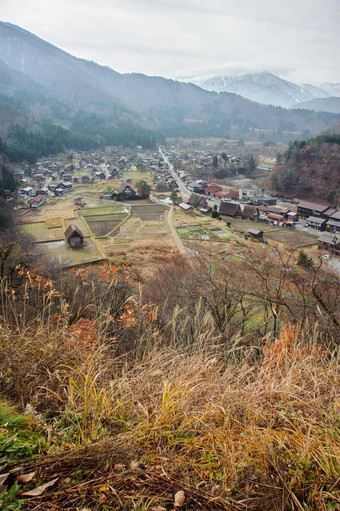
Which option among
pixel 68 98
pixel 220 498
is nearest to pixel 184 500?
pixel 220 498

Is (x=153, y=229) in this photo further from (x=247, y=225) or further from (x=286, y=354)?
(x=286, y=354)

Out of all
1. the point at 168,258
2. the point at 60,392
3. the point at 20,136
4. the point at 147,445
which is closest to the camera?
the point at 147,445

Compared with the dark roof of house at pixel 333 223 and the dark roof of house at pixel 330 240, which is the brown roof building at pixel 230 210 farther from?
the dark roof of house at pixel 330 240

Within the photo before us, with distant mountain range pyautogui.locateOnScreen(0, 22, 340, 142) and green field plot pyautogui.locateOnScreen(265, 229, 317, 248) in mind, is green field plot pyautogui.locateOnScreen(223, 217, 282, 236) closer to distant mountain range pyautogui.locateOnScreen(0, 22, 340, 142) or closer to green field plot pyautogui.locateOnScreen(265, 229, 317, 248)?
Answer: green field plot pyautogui.locateOnScreen(265, 229, 317, 248)

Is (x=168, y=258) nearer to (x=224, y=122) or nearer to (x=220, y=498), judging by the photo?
(x=220, y=498)

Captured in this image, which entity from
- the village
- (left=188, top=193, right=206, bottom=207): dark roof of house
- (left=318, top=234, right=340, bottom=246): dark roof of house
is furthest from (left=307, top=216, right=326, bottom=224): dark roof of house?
(left=188, top=193, right=206, bottom=207): dark roof of house

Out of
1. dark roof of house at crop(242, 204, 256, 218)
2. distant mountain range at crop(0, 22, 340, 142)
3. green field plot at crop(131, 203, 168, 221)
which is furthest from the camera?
distant mountain range at crop(0, 22, 340, 142)
